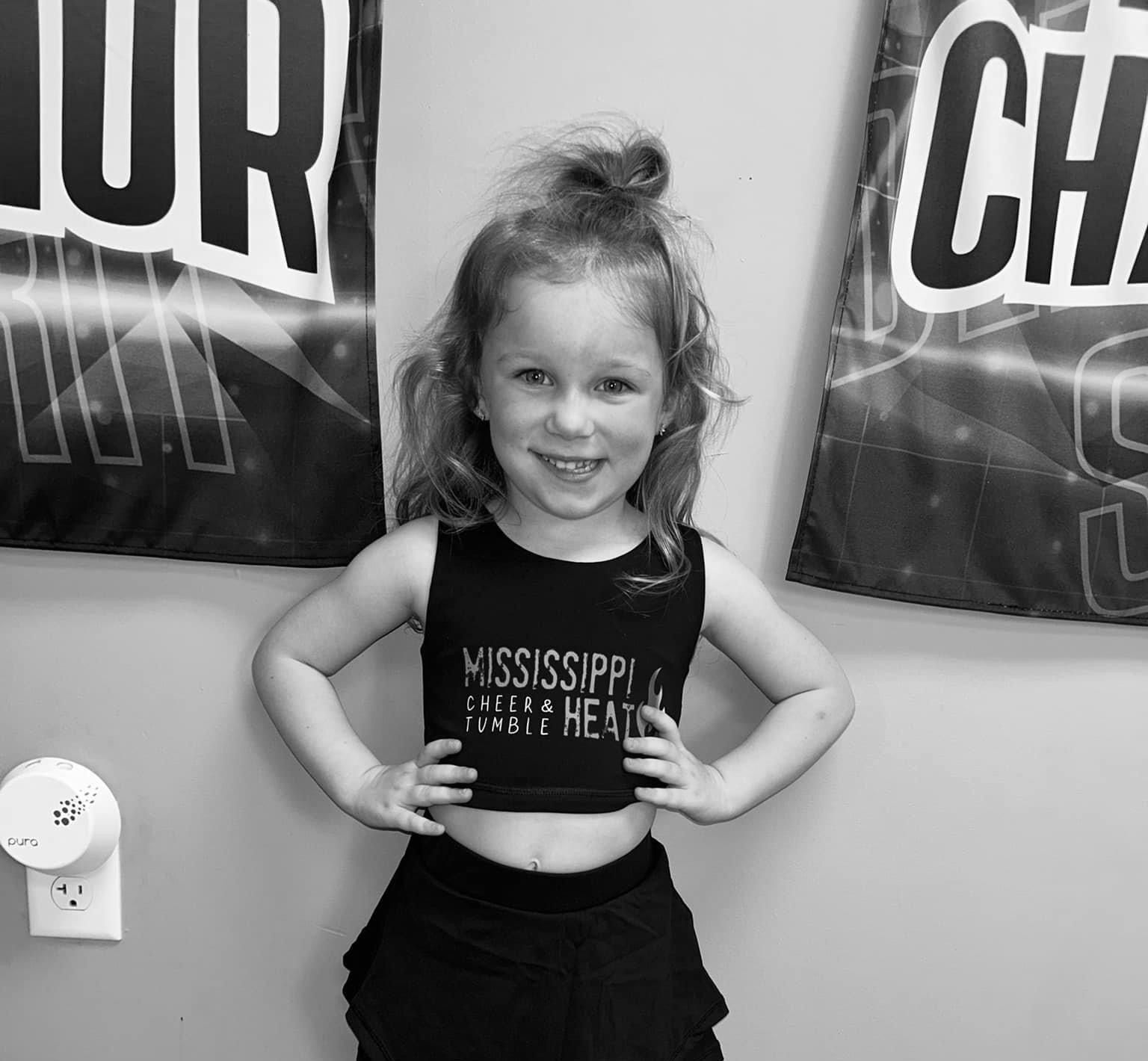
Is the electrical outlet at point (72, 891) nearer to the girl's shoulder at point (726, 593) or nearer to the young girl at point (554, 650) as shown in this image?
the young girl at point (554, 650)

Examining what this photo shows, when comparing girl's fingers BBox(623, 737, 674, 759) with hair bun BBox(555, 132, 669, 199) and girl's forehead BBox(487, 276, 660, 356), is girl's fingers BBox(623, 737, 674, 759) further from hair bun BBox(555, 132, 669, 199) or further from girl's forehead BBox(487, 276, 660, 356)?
hair bun BBox(555, 132, 669, 199)

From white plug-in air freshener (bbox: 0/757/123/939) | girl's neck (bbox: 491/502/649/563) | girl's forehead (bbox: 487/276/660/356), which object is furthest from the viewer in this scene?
white plug-in air freshener (bbox: 0/757/123/939)

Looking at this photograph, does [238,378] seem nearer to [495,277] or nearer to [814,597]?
[495,277]

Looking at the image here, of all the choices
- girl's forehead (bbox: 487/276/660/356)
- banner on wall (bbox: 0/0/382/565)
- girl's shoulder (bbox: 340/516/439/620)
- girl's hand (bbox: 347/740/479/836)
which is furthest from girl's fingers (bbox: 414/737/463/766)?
girl's forehead (bbox: 487/276/660/356)

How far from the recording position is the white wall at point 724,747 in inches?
38.2

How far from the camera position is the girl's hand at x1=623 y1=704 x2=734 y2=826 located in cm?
88

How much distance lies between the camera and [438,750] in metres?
0.87

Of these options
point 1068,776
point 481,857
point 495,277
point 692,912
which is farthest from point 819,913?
point 495,277

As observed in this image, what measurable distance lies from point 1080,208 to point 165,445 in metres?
0.83

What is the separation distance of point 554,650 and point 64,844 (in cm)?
56

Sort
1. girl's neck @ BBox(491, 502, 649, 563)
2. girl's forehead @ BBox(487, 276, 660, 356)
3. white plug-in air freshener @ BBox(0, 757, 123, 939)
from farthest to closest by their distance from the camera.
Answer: white plug-in air freshener @ BBox(0, 757, 123, 939)
girl's neck @ BBox(491, 502, 649, 563)
girl's forehead @ BBox(487, 276, 660, 356)

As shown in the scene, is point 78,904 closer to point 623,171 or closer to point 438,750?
point 438,750

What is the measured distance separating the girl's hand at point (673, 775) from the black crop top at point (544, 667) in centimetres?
2

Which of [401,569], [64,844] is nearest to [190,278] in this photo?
[401,569]
